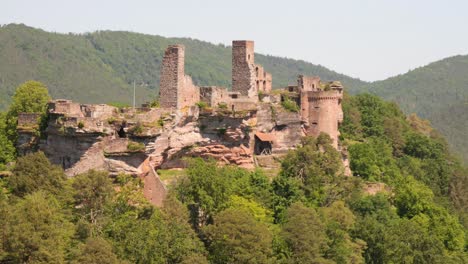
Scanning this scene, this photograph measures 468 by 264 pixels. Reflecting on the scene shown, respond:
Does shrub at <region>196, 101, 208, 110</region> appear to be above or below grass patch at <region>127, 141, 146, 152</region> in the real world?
above

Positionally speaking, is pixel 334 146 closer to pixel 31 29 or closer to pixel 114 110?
pixel 114 110

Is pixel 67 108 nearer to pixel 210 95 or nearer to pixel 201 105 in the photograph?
pixel 201 105

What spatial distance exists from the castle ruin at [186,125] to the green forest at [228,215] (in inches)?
60.6

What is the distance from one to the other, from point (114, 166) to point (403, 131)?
158 ft

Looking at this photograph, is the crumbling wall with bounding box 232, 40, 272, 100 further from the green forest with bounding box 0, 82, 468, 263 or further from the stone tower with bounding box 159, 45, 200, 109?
the stone tower with bounding box 159, 45, 200, 109

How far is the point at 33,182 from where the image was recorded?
4644 cm

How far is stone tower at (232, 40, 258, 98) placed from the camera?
6475cm

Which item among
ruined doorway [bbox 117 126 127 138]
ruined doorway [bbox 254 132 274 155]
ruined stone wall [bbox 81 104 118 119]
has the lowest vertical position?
ruined doorway [bbox 254 132 274 155]

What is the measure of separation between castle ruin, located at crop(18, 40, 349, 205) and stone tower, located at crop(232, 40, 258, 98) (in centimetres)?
7

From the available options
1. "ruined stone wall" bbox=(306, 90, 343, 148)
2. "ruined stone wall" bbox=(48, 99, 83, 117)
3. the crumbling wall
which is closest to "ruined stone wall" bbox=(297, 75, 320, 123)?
"ruined stone wall" bbox=(306, 90, 343, 148)

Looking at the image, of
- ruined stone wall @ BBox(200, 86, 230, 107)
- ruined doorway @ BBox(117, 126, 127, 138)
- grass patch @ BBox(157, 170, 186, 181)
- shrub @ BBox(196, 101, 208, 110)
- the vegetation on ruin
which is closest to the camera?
the vegetation on ruin

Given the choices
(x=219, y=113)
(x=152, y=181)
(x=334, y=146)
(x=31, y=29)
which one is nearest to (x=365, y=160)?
(x=334, y=146)

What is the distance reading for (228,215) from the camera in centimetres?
4869

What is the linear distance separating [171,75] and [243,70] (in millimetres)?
10600
